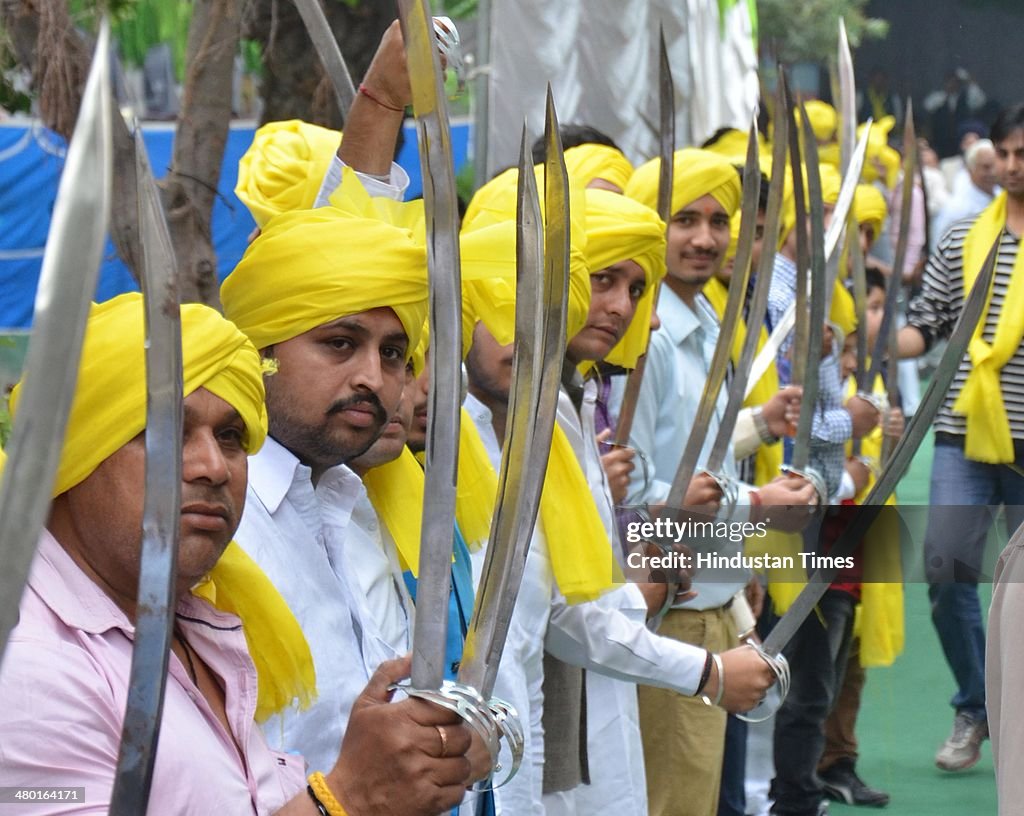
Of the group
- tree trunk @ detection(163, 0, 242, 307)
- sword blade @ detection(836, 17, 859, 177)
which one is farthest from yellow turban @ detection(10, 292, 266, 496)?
sword blade @ detection(836, 17, 859, 177)

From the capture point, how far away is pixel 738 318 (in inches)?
151

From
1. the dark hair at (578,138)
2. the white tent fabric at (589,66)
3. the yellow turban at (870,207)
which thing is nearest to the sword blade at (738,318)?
the dark hair at (578,138)

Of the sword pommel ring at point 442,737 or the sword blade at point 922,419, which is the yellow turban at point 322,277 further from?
the sword blade at point 922,419

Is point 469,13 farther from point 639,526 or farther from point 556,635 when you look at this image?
point 556,635

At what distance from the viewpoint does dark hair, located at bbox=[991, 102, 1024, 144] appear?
4820 mm

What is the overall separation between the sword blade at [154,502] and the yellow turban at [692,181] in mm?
3057

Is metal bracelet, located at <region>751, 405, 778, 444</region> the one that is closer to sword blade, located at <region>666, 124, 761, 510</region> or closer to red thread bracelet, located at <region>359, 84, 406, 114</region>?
sword blade, located at <region>666, 124, 761, 510</region>

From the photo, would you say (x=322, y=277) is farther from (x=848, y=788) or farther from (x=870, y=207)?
(x=870, y=207)

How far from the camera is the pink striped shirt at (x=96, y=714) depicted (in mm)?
1479

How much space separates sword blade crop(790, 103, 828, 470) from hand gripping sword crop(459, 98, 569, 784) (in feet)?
7.32

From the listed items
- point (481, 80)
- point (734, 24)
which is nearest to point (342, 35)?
point (481, 80)

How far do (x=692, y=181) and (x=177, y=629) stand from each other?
9.43 feet

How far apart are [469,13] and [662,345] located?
515 centimetres

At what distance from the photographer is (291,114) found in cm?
433
